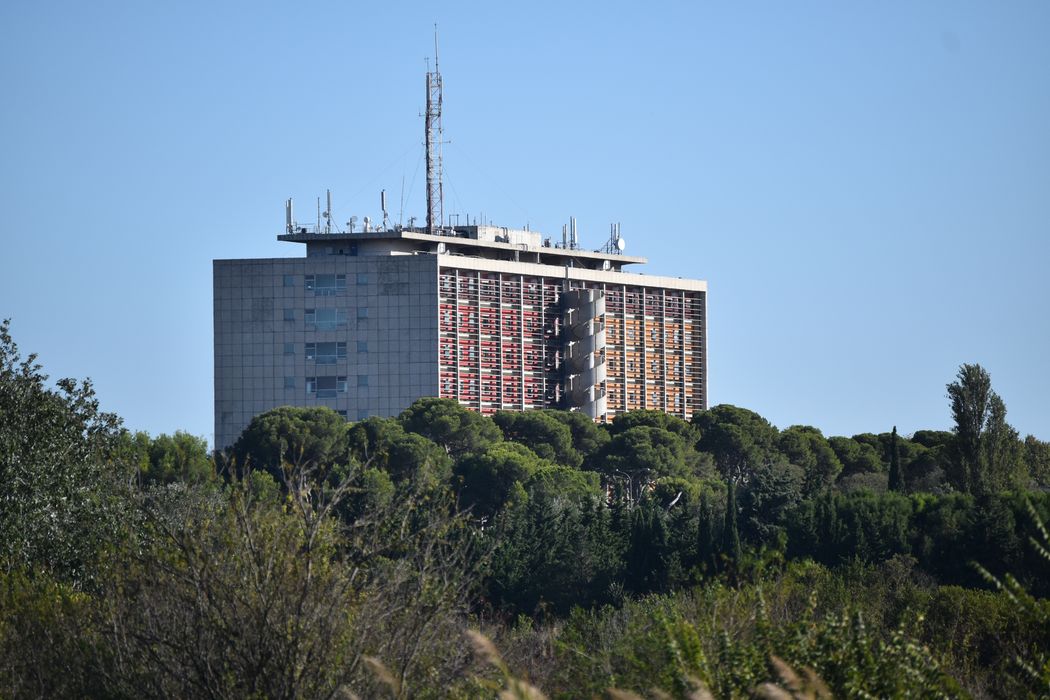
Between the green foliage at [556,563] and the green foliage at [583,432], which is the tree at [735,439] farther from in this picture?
the green foliage at [556,563]

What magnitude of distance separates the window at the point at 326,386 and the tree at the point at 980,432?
2540 inches

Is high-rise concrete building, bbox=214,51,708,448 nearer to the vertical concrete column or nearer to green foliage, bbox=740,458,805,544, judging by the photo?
the vertical concrete column

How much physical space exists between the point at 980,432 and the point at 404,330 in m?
64.3

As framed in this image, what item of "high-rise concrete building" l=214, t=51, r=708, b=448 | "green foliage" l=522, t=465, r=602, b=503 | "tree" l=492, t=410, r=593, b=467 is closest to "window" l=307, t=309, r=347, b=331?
"high-rise concrete building" l=214, t=51, r=708, b=448

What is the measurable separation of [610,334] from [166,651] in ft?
422

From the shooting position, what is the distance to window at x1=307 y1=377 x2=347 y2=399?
14388 cm

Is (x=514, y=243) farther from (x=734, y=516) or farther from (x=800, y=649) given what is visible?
(x=800, y=649)

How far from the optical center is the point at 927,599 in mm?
58438

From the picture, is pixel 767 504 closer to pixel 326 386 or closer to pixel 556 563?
pixel 556 563

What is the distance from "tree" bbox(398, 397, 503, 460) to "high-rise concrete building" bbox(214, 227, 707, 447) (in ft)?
51.9

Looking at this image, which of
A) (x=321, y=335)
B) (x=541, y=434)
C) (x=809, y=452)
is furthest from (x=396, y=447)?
(x=321, y=335)

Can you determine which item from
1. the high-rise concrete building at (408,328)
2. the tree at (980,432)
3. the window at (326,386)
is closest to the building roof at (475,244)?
the high-rise concrete building at (408,328)

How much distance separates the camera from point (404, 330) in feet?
474

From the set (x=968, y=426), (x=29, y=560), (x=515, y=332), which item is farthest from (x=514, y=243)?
(x=29, y=560)
